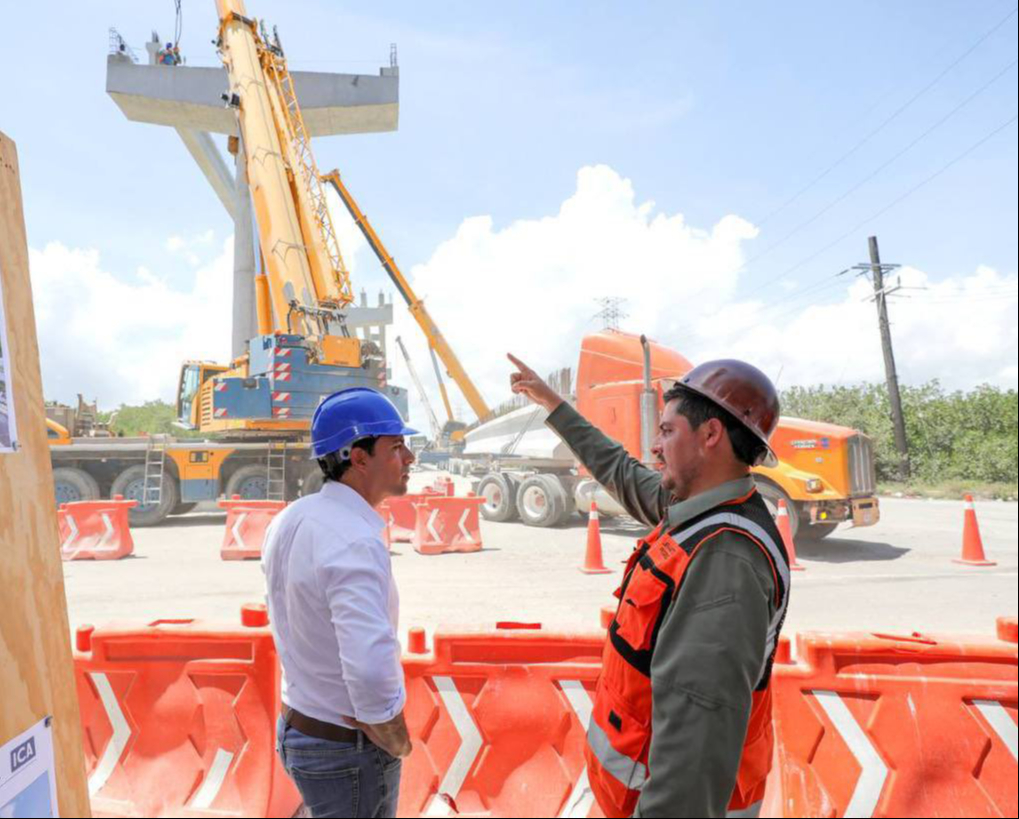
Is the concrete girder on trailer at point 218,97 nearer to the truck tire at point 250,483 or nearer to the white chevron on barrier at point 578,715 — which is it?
the truck tire at point 250,483

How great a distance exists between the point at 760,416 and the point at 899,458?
29027mm

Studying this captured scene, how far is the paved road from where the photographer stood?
661 centimetres

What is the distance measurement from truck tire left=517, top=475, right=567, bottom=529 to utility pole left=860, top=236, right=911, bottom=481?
19.6m

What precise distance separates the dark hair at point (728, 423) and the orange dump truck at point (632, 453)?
5951mm

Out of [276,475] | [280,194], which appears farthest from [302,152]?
[276,475]

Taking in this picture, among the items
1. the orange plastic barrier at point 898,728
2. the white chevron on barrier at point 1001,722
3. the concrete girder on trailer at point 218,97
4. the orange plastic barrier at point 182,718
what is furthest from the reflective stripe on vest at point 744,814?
the concrete girder on trailer at point 218,97

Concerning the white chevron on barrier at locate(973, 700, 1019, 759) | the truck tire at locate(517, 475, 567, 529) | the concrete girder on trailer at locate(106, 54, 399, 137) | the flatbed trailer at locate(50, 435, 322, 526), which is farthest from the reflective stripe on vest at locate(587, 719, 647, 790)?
the concrete girder on trailer at locate(106, 54, 399, 137)

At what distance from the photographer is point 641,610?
1447 millimetres

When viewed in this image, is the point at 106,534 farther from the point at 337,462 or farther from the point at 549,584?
the point at 337,462

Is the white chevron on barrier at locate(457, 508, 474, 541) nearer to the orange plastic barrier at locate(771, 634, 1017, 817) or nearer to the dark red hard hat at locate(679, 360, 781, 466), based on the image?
the orange plastic barrier at locate(771, 634, 1017, 817)

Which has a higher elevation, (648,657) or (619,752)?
(648,657)

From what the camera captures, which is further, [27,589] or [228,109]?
[228,109]

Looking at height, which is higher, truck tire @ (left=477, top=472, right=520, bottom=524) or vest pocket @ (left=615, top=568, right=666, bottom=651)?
vest pocket @ (left=615, top=568, right=666, bottom=651)

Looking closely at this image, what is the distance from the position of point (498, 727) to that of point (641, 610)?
206cm
